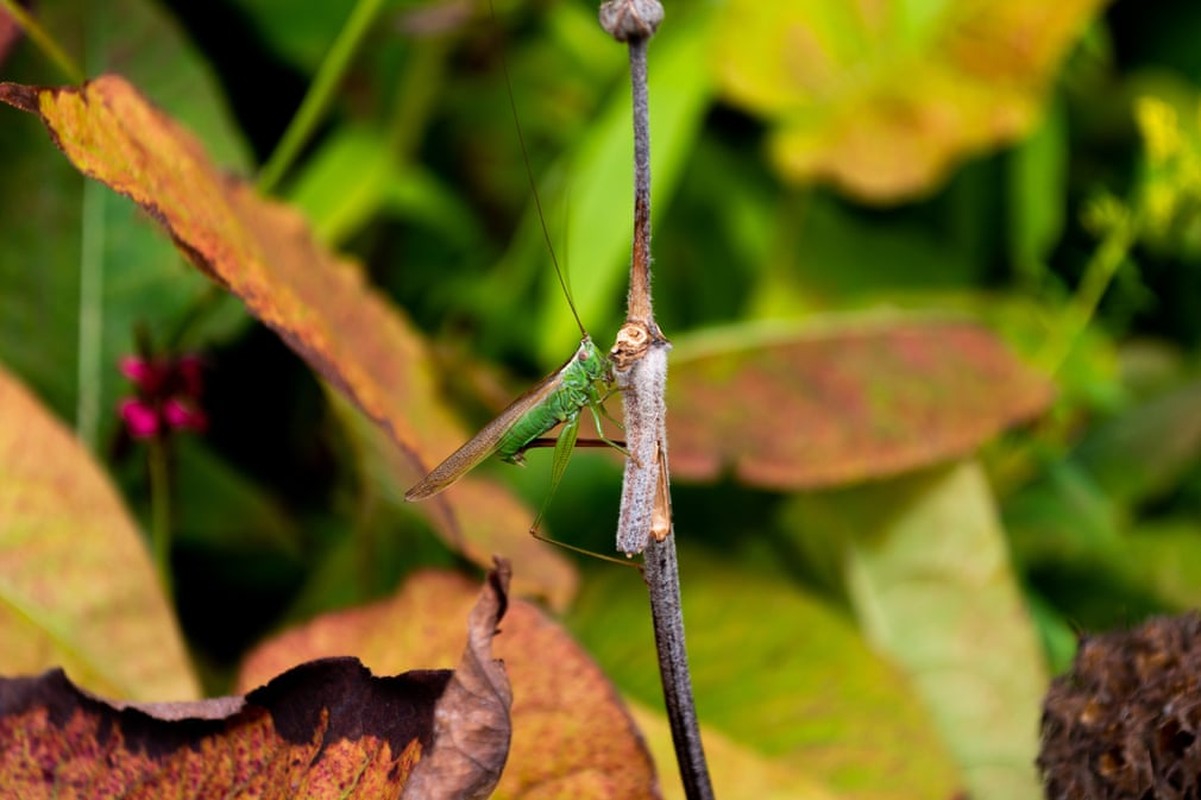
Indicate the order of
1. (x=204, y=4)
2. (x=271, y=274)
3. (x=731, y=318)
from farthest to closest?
(x=731, y=318)
(x=204, y=4)
(x=271, y=274)

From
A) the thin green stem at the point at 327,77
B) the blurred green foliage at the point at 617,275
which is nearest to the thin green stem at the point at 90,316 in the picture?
the blurred green foliage at the point at 617,275

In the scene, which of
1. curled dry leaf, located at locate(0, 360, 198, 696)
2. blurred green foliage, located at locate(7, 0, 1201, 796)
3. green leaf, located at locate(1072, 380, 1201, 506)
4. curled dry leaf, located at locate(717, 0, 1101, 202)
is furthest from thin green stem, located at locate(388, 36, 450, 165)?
green leaf, located at locate(1072, 380, 1201, 506)

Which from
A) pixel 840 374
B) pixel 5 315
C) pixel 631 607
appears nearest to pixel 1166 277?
pixel 840 374

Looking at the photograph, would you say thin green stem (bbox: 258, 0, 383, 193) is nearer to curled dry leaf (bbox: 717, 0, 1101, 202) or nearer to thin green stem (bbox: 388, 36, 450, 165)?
thin green stem (bbox: 388, 36, 450, 165)

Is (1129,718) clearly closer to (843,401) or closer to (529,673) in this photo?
(529,673)

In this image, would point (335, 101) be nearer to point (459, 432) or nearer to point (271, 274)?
point (459, 432)

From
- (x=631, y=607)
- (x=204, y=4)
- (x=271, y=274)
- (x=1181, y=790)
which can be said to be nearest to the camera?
(x=1181, y=790)
